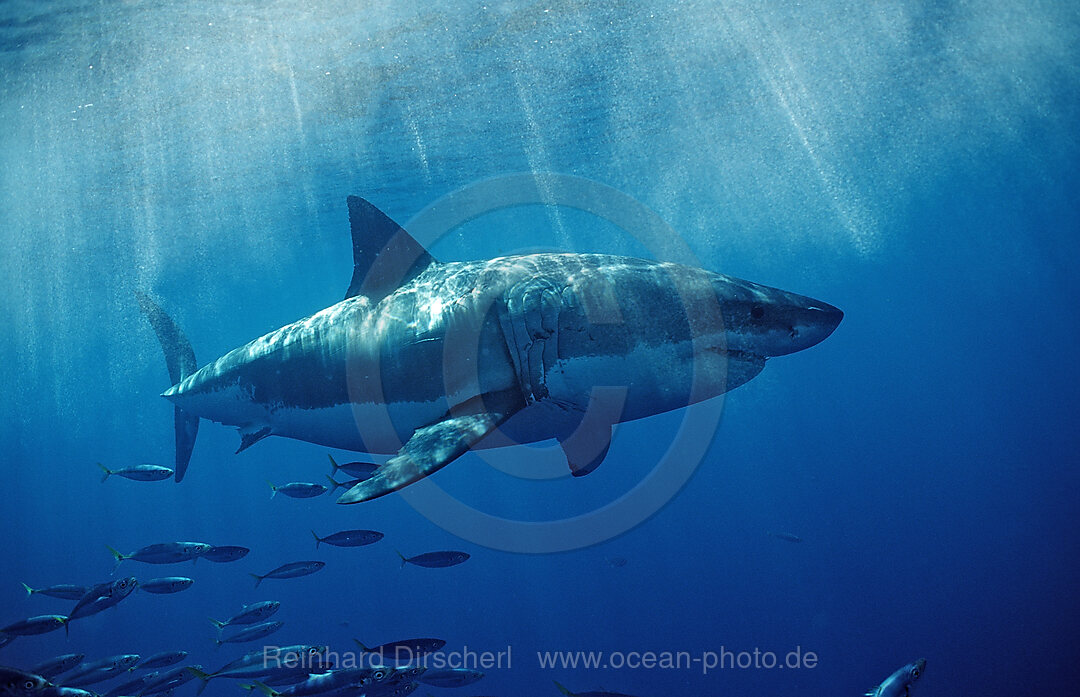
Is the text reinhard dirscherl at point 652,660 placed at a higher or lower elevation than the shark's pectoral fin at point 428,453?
lower

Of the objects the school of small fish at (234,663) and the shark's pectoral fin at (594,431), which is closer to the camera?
the shark's pectoral fin at (594,431)

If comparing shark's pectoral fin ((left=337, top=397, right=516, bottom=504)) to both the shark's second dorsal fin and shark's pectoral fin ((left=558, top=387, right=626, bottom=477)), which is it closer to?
shark's pectoral fin ((left=558, top=387, right=626, bottom=477))

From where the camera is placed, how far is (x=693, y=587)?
109 feet

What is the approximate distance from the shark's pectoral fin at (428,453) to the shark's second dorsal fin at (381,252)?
186 cm

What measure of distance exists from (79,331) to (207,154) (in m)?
31.3

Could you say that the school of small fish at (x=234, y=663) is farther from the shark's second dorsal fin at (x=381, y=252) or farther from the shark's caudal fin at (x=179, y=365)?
the shark's second dorsal fin at (x=381, y=252)

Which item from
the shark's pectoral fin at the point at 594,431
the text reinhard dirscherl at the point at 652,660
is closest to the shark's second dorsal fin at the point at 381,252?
the shark's pectoral fin at the point at 594,431

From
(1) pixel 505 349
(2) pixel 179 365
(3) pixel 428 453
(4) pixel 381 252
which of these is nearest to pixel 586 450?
(1) pixel 505 349

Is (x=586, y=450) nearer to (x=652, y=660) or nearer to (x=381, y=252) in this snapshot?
(x=381, y=252)

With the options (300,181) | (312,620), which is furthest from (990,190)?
(312,620)

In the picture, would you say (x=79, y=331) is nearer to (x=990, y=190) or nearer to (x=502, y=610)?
(x=502, y=610)

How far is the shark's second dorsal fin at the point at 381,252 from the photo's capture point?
492cm

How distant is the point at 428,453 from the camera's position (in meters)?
3.07

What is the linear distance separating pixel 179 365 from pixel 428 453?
5.67 meters
